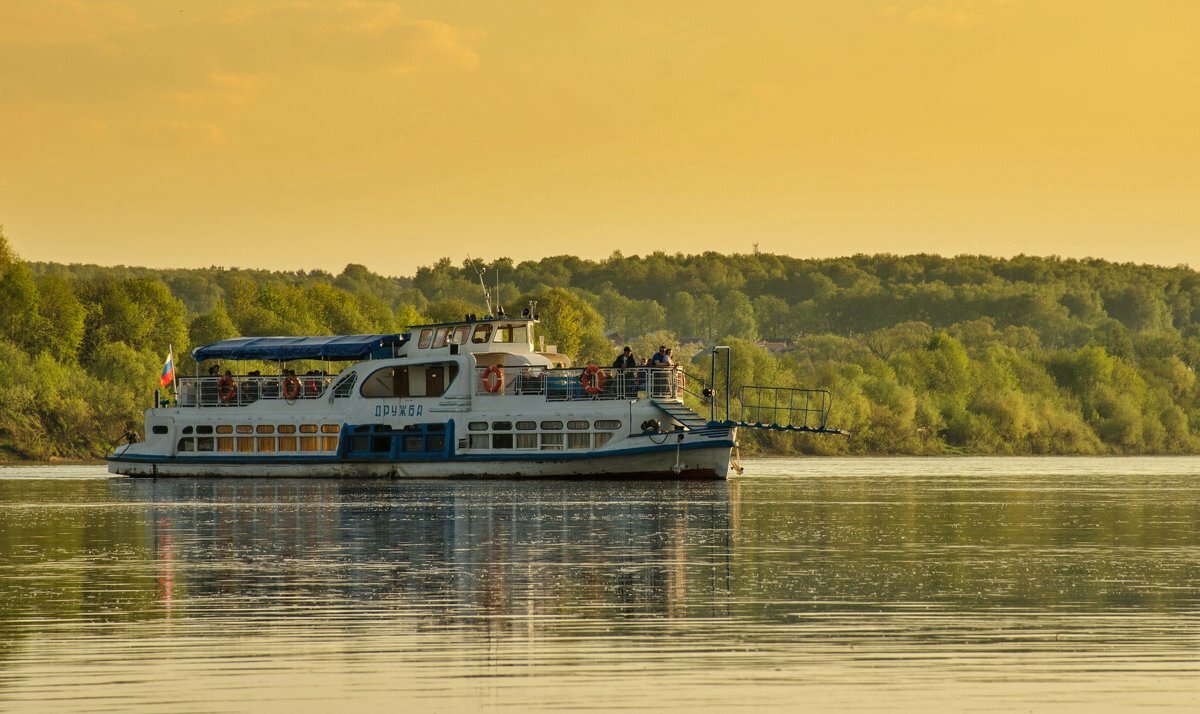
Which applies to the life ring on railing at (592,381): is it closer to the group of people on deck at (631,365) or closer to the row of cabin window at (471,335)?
the group of people on deck at (631,365)

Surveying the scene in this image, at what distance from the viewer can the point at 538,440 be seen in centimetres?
7150

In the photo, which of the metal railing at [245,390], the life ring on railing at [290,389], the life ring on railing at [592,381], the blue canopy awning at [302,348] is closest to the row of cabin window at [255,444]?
the metal railing at [245,390]

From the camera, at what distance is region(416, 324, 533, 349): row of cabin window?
242ft

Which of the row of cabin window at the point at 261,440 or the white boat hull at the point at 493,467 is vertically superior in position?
the row of cabin window at the point at 261,440

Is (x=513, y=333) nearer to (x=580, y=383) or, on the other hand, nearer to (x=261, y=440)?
(x=580, y=383)

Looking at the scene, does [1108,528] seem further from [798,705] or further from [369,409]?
[369,409]

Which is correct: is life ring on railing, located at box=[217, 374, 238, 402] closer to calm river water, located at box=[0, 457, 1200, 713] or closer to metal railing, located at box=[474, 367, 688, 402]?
metal railing, located at box=[474, 367, 688, 402]

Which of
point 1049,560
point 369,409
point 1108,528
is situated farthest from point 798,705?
point 369,409

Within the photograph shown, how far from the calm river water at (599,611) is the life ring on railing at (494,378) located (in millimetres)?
23643

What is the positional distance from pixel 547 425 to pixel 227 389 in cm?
Result: 1424

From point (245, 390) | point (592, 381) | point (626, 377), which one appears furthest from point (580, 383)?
point (245, 390)

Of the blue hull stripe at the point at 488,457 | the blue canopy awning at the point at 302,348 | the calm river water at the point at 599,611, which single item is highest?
the blue canopy awning at the point at 302,348

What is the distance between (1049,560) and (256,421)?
48062 mm

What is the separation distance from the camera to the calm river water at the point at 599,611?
1925cm
